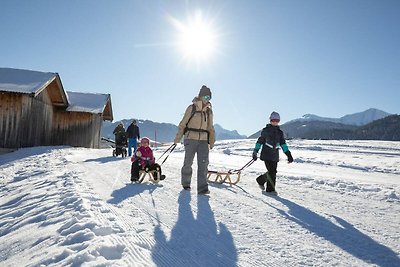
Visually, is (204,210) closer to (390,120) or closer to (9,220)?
(9,220)

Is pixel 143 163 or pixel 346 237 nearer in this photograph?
pixel 346 237

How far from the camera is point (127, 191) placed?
251 inches

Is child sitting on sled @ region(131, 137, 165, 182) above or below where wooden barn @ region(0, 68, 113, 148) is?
below

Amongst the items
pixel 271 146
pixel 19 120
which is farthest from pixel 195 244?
pixel 19 120

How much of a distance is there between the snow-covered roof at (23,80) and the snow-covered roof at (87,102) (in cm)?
512

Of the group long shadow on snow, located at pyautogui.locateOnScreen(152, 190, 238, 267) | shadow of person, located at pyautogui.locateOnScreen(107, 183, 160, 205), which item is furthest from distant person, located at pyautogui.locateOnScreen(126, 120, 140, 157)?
long shadow on snow, located at pyautogui.locateOnScreen(152, 190, 238, 267)

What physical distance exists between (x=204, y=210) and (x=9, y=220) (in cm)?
293

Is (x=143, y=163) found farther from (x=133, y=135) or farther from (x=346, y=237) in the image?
(x=133, y=135)

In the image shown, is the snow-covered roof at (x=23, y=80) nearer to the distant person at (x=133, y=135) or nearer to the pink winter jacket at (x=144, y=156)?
the distant person at (x=133, y=135)

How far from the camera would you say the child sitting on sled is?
7.89m

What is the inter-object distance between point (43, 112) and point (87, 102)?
5800 mm

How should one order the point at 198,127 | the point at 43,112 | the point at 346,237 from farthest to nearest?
1. the point at 43,112
2. the point at 198,127
3. the point at 346,237

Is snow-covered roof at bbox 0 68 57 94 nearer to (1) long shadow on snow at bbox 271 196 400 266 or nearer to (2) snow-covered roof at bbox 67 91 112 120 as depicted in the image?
(2) snow-covered roof at bbox 67 91 112 120

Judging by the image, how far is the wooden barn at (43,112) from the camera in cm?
1820
